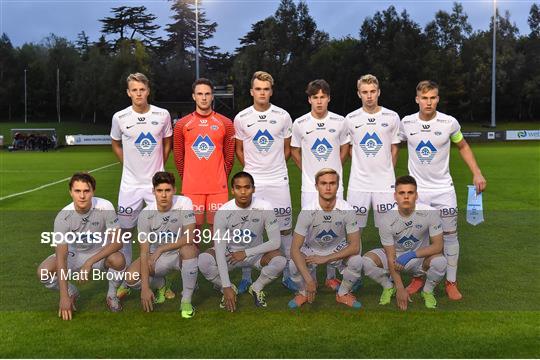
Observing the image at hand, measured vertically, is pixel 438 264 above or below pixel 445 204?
below

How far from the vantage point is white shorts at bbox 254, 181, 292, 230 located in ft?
20.6

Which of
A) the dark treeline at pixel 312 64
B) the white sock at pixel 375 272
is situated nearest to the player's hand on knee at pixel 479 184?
the white sock at pixel 375 272

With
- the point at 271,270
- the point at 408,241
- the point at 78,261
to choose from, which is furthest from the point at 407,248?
the point at 78,261

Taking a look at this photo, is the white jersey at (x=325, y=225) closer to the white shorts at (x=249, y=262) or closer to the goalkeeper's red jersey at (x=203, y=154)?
the white shorts at (x=249, y=262)

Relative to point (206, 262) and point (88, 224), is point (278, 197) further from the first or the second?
point (88, 224)

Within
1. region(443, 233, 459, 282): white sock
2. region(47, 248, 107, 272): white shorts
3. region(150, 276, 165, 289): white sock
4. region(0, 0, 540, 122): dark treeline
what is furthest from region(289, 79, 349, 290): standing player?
region(0, 0, 540, 122): dark treeline

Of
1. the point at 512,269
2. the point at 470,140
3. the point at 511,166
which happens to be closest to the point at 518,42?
the point at 470,140

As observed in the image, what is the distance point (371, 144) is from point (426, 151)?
579 mm

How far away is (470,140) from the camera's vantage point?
4141 centimetres

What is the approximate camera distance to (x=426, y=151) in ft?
19.9

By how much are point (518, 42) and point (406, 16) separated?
16.3 metres

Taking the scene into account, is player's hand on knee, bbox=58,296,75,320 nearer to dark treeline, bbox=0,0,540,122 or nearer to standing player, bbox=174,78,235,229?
standing player, bbox=174,78,235,229

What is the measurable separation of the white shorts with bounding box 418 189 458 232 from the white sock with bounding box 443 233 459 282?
0.09 m

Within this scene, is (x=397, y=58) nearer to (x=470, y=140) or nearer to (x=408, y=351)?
(x=470, y=140)
